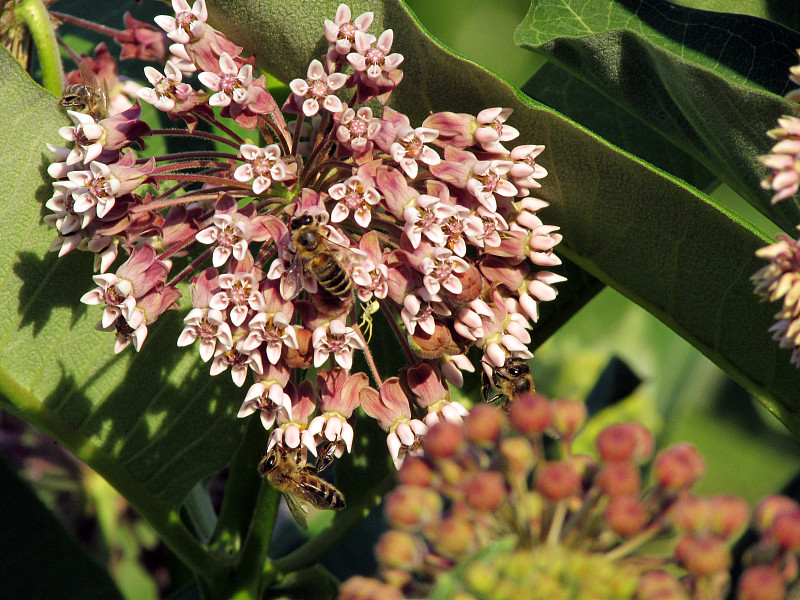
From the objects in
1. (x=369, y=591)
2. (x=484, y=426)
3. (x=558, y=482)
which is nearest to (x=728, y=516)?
(x=558, y=482)

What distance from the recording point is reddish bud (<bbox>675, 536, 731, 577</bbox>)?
36.1 inches

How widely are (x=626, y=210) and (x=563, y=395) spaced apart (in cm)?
143

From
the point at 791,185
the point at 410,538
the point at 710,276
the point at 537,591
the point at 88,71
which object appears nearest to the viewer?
the point at 537,591

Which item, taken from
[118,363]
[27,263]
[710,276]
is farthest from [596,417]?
[27,263]

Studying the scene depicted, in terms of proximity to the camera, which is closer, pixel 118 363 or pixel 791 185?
pixel 791 185

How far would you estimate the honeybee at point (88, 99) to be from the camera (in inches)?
66.7

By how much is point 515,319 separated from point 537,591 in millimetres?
706

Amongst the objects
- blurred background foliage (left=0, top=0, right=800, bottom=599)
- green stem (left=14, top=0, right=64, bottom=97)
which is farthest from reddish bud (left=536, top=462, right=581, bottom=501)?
green stem (left=14, top=0, right=64, bottom=97)

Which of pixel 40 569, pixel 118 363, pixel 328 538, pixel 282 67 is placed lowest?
pixel 40 569

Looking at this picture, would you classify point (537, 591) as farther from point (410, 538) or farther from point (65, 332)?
point (65, 332)

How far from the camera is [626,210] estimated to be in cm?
150

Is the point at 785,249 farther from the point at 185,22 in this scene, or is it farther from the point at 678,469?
the point at 185,22

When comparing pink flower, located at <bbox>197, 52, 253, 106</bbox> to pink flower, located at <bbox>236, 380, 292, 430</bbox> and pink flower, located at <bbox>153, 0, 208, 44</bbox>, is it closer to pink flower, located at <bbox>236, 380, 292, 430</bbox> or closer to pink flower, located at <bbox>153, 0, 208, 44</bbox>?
pink flower, located at <bbox>153, 0, 208, 44</bbox>

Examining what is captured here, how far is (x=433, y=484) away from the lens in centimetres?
109
